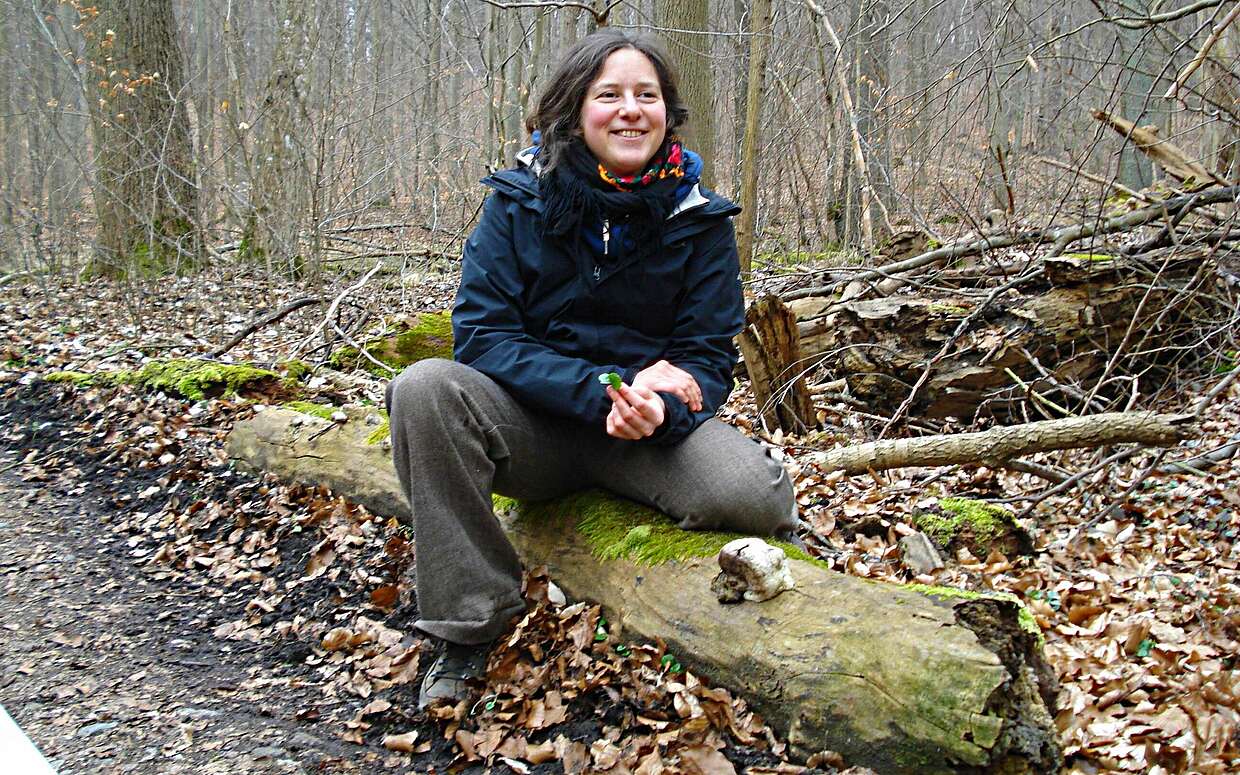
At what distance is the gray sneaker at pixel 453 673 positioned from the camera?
9.36 feet

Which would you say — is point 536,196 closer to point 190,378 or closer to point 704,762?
point 704,762

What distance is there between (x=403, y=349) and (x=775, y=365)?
2.58 meters

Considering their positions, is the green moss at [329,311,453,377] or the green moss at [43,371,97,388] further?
the green moss at [329,311,453,377]

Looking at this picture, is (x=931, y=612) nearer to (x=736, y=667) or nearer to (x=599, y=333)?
(x=736, y=667)

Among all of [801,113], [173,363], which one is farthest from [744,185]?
[173,363]

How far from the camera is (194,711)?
2883 millimetres

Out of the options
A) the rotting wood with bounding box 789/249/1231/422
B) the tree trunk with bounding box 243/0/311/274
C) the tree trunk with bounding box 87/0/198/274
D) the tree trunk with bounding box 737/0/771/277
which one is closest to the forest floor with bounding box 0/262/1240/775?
the rotting wood with bounding box 789/249/1231/422

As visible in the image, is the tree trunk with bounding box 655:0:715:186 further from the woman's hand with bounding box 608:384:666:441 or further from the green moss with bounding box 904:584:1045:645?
the green moss with bounding box 904:584:1045:645

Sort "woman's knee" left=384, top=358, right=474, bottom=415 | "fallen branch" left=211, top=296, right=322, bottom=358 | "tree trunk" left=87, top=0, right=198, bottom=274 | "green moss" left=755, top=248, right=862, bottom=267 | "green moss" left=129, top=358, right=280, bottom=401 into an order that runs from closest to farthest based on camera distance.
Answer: "woman's knee" left=384, top=358, right=474, bottom=415 → "green moss" left=129, top=358, right=280, bottom=401 → "fallen branch" left=211, top=296, right=322, bottom=358 → "tree trunk" left=87, top=0, right=198, bottom=274 → "green moss" left=755, top=248, right=862, bottom=267

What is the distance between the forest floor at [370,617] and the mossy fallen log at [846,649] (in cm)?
10

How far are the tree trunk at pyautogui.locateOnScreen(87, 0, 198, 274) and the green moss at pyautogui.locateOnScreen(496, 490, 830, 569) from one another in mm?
6475

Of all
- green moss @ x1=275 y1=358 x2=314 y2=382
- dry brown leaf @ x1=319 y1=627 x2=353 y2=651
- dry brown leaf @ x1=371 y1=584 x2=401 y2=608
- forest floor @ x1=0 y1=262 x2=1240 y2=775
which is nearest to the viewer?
forest floor @ x1=0 y1=262 x2=1240 y2=775

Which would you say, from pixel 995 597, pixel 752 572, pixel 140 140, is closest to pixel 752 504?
pixel 752 572

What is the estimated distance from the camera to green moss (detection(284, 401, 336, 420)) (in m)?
4.73
